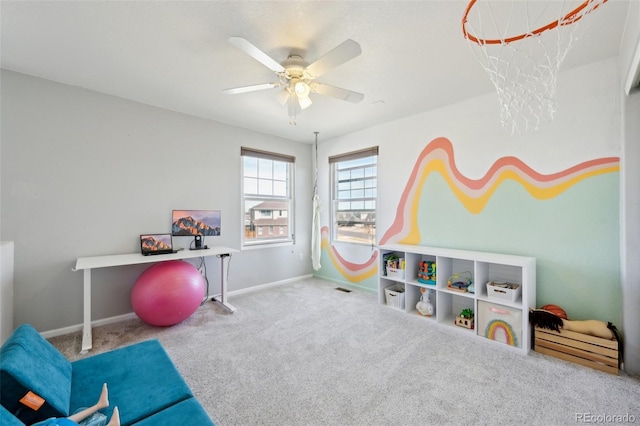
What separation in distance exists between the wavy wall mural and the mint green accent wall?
0.19ft

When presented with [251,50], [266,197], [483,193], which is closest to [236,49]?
[251,50]

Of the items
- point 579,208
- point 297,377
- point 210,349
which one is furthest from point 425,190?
point 210,349

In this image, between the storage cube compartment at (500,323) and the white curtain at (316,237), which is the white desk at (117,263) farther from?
the storage cube compartment at (500,323)

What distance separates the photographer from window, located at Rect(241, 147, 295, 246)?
13.9 feet

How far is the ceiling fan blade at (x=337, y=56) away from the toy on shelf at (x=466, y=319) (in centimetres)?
270

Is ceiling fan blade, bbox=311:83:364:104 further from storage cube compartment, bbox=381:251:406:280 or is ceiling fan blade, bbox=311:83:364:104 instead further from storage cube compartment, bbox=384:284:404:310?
storage cube compartment, bbox=384:284:404:310

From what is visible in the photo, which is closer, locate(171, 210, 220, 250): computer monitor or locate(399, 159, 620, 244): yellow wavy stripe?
locate(399, 159, 620, 244): yellow wavy stripe

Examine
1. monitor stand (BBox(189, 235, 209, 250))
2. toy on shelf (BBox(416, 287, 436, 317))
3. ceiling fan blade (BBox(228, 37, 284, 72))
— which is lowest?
toy on shelf (BBox(416, 287, 436, 317))

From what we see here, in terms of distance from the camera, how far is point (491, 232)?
9.77 ft

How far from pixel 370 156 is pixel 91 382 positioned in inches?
150

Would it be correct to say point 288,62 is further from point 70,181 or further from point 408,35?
point 70,181

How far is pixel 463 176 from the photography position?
3186 millimetres

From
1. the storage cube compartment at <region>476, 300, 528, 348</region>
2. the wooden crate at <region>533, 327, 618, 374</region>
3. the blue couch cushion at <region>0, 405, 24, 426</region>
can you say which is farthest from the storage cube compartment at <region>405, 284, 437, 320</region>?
the blue couch cushion at <region>0, 405, 24, 426</region>

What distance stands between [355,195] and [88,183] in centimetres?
341
